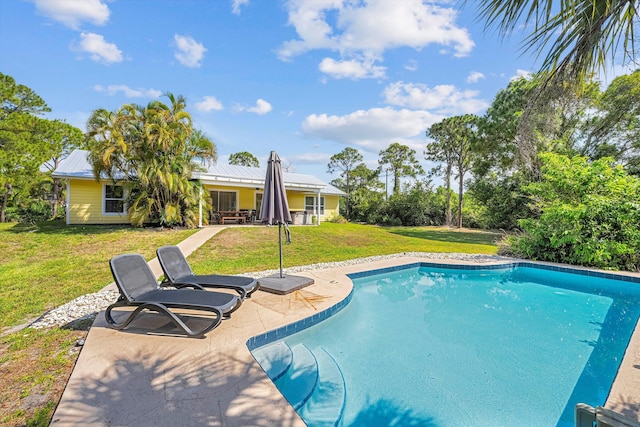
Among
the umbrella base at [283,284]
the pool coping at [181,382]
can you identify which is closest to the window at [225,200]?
the umbrella base at [283,284]

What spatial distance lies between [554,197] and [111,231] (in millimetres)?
17259

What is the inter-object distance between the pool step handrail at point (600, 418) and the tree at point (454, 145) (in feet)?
80.3

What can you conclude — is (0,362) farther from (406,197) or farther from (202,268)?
(406,197)

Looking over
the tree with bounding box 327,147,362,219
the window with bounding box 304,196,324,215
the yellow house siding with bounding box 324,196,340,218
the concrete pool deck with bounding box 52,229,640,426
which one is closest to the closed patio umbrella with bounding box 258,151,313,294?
the concrete pool deck with bounding box 52,229,640,426

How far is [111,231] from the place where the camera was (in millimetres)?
13219

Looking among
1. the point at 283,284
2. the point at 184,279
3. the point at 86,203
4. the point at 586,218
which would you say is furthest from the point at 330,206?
the point at 184,279

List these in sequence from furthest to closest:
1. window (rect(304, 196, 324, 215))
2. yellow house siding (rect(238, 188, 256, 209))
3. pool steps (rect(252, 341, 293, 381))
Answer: window (rect(304, 196, 324, 215))
yellow house siding (rect(238, 188, 256, 209))
pool steps (rect(252, 341, 293, 381))

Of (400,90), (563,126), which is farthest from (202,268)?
(563,126)

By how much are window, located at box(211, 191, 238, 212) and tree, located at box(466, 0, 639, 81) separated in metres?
19.0

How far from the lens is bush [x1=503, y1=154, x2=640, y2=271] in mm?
8703

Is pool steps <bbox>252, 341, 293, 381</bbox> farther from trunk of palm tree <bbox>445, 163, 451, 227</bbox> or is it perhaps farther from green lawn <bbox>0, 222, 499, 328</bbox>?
trunk of palm tree <bbox>445, 163, 451, 227</bbox>

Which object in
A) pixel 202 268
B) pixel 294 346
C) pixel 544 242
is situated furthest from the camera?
pixel 544 242

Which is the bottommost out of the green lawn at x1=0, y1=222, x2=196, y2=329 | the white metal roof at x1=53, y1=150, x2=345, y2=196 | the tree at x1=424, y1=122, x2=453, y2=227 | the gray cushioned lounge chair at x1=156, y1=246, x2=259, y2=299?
the green lawn at x1=0, y1=222, x2=196, y2=329

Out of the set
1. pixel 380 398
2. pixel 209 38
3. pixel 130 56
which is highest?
pixel 209 38
